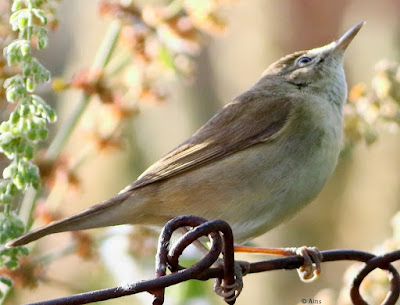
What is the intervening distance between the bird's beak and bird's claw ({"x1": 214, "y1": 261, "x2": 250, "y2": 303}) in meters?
1.43

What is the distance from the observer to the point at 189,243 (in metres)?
1.79

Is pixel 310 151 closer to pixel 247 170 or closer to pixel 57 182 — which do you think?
pixel 247 170

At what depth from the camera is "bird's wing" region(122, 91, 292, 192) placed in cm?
313

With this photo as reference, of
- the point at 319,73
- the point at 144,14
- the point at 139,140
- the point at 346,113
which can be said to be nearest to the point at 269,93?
the point at 319,73

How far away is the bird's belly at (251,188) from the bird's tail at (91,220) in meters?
0.16

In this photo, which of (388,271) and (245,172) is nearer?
(388,271)

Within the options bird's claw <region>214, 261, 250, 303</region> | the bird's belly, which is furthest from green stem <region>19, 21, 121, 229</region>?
bird's claw <region>214, 261, 250, 303</region>

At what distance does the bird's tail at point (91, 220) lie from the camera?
8.36 ft

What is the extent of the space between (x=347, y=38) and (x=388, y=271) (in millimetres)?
1474

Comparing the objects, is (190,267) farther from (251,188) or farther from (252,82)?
(252,82)

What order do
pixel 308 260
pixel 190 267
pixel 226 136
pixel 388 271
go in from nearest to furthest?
pixel 190 267 < pixel 388 271 < pixel 308 260 < pixel 226 136

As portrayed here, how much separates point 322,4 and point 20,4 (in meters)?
4.93

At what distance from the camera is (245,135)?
3227mm

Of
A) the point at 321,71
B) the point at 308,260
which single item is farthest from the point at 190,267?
the point at 321,71
